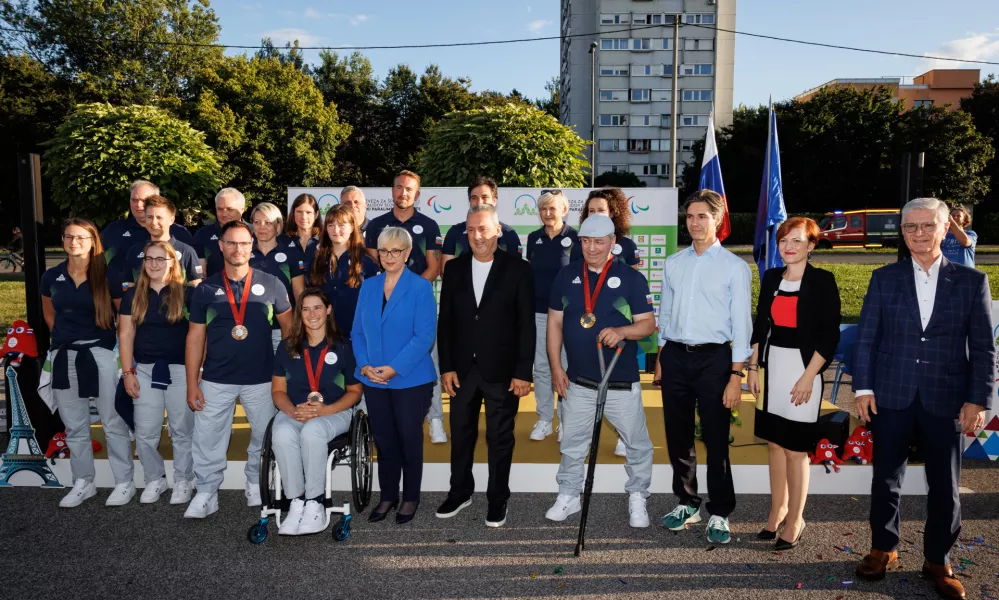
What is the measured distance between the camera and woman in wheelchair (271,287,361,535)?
157 inches

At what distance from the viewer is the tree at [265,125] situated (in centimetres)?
3222

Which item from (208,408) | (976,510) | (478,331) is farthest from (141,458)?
(976,510)

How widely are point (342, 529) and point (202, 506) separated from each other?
1.01m

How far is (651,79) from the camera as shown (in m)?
48.6

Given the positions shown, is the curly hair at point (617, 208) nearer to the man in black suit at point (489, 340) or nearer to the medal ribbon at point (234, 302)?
the man in black suit at point (489, 340)

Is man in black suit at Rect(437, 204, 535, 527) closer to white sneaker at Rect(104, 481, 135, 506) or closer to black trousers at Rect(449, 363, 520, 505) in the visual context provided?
black trousers at Rect(449, 363, 520, 505)

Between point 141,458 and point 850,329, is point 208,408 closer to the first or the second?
point 141,458

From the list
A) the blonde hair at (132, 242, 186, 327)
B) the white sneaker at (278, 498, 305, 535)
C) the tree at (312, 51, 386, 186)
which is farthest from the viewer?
the tree at (312, 51, 386, 186)

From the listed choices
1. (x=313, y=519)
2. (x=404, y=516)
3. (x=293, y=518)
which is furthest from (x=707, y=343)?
(x=293, y=518)

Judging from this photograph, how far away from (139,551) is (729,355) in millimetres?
3565

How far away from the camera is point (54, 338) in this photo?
175 inches

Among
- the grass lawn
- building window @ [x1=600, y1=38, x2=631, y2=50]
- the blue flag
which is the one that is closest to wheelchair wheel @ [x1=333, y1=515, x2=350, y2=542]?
the blue flag

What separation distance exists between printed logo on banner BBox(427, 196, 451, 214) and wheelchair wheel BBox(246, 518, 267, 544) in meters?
5.18

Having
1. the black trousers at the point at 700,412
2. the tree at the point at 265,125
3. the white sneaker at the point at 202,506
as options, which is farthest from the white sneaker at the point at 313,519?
the tree at the point at 265,125
